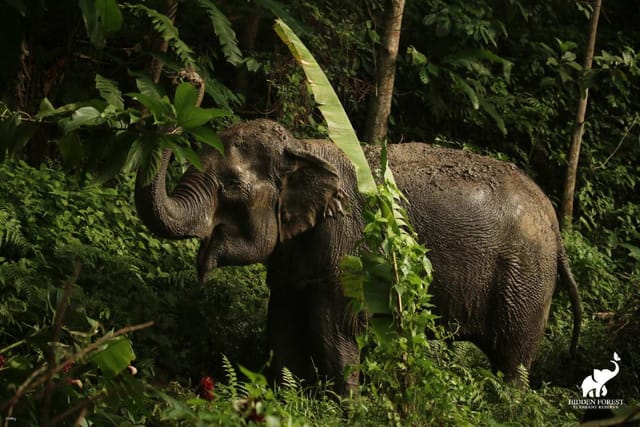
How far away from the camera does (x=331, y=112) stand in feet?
19.1

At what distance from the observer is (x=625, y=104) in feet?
42.3

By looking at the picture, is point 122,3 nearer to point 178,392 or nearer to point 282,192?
point 282,192

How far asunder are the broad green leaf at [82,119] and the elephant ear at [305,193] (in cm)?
393

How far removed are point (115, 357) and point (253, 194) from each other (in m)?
3.29

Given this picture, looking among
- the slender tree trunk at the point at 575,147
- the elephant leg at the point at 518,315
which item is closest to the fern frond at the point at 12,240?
the elephant leg at the point at 518,315

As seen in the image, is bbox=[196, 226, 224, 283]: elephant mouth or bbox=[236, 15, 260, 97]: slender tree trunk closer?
bbox=[196, 226, 224, 283]: elephant mouth

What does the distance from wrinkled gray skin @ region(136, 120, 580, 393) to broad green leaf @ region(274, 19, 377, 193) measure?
4.42ft

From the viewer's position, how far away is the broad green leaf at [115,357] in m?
3.87

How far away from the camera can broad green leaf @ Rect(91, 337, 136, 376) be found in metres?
3.87

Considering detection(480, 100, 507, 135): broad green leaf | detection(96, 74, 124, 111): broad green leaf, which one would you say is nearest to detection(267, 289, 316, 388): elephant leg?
detection(96, 74, 124, 111): broad green leaf

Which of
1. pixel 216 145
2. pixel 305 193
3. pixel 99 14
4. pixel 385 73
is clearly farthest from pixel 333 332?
pixel 99 14

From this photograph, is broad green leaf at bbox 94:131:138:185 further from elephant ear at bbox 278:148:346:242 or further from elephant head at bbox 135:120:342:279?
elephant ear at bbox 278:148:346:242

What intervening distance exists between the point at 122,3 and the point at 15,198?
88.6 inches

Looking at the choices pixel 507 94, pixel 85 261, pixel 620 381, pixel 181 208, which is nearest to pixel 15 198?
pixel 85 261
